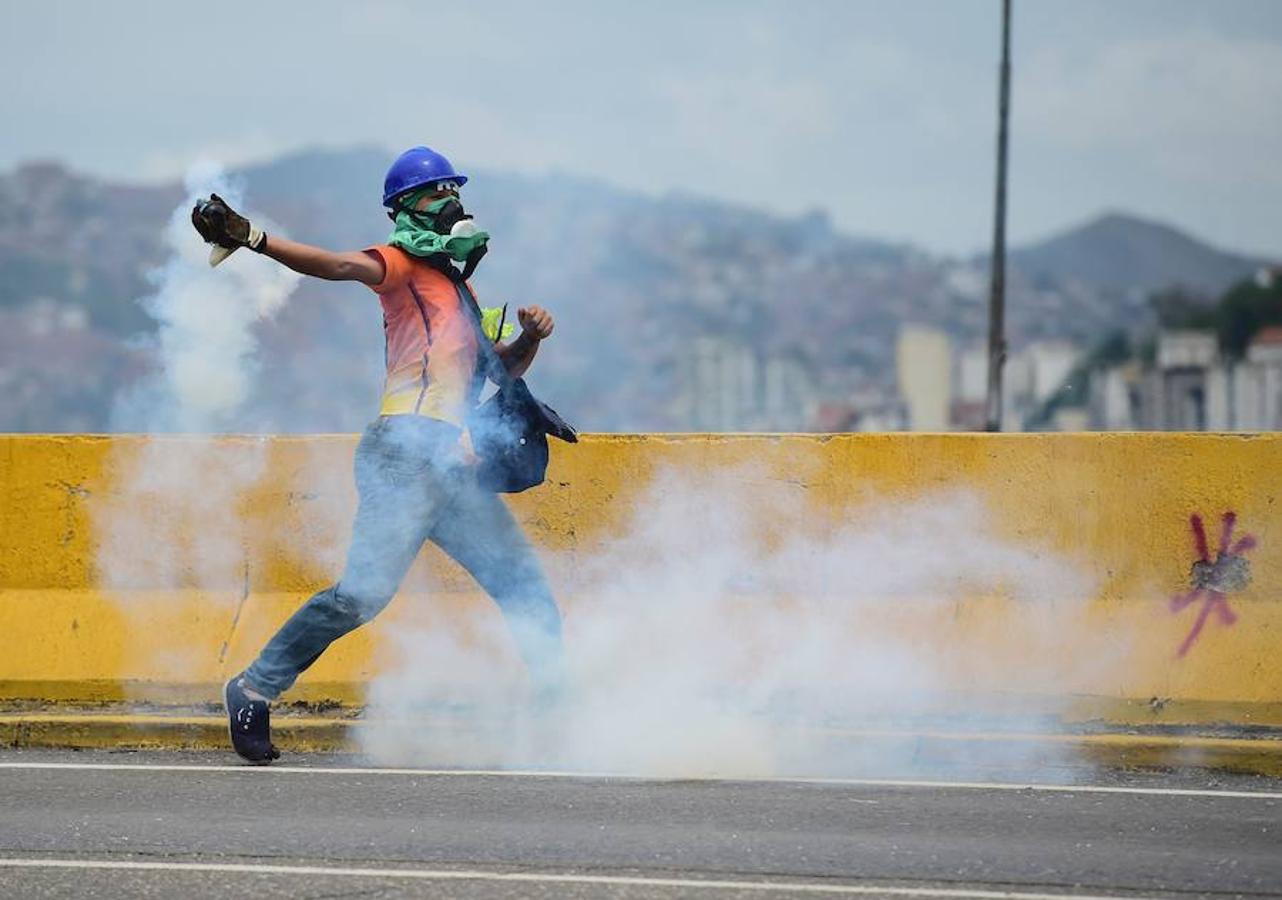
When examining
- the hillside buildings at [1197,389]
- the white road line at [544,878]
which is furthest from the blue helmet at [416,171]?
the hillside buildings at [1197,389]

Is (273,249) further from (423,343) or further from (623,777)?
(623,777)

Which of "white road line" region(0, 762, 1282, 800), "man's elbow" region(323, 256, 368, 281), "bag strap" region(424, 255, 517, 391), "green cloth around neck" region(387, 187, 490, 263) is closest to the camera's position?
"man's elbow" region(323, 256, 368, 281)

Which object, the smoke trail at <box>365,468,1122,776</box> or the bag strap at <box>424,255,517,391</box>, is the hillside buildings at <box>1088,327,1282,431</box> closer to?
the smoke trail at <box>365,468,1122,776</box>

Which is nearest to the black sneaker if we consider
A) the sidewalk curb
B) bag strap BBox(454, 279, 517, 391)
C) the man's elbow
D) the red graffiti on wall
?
the sidewalk curb

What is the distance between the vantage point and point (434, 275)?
7.52 m

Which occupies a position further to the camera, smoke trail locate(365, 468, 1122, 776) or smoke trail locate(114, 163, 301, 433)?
smoke trail locate(365, 468, 1122, 776)

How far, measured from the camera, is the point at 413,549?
752 centimetres

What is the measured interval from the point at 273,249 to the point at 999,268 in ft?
74.7

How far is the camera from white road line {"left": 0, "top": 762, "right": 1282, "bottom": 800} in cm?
731

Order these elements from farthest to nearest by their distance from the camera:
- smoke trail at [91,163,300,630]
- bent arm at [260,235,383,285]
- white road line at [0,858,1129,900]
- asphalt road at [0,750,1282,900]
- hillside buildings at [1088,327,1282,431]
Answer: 1. hillside buildings at [1088,327,1282,431]
2. smoke trail at [91,163,300,630]
3. bent arm at [260,235,383,285]
4. asphalt road at [0,750,1282,900]
5. white road line at [0,858,1129,900]

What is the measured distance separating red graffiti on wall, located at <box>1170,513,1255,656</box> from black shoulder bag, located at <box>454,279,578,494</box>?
278cm

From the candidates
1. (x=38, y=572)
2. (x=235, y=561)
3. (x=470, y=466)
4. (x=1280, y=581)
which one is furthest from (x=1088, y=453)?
(x=38, y=572)

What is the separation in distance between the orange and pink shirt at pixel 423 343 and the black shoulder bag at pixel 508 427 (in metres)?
0.13

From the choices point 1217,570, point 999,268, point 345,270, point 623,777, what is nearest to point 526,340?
point 345,270
